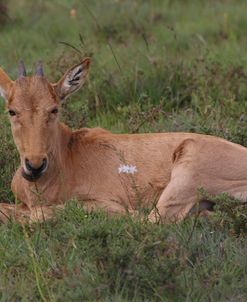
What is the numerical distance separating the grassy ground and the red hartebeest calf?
Result: 16.1 inches

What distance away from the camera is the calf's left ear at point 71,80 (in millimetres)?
8633

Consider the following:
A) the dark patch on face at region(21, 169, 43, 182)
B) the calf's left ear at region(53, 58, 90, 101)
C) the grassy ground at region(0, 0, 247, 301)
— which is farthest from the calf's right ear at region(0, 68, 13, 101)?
the grassy ground at region(0, 0, 247, 301)

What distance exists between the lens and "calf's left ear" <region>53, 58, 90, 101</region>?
8.63 m

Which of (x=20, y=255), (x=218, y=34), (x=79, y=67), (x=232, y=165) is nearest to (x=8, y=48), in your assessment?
(x=218, y=34)

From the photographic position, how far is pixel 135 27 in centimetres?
1402

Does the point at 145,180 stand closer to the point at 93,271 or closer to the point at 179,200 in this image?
the point at 179,200

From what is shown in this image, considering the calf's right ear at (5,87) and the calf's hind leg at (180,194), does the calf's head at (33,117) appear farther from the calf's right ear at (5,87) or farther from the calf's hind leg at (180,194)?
the calf's hind leg at (180,194)

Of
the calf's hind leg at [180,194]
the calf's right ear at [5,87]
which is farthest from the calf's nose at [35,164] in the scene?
the calf's hind leg at [180,194]

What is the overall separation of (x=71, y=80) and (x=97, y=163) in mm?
772

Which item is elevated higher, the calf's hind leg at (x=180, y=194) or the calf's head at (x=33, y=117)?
the calf's head at (x=33, y=117)

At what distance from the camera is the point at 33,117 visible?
821cm

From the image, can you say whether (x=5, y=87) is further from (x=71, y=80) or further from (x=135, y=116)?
(x=135, y=116)

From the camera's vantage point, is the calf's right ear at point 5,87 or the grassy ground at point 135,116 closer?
the grassy ground at point 135,116

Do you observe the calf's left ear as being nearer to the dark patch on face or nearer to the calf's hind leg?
the dark patch on face
